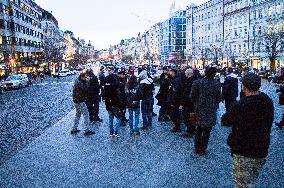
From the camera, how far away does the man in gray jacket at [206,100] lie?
28.8 feet

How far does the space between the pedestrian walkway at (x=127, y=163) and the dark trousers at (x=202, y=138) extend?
28 cm

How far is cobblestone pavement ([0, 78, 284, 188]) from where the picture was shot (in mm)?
7211

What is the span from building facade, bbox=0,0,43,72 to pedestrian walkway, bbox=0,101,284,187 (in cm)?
5680

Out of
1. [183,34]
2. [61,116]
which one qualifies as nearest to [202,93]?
[61,116]

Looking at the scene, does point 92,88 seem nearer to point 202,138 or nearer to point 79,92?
point 79,92

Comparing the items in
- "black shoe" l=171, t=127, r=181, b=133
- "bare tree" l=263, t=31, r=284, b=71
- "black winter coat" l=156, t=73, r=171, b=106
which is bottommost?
"black shoe" l=171, t=127, r=181, b=133

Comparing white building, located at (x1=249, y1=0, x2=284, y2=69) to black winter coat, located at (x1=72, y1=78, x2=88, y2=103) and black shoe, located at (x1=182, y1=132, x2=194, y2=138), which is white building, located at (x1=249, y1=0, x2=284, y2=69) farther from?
black winter coat, located at (x1=72, y1=78, x2=88, y2=103)

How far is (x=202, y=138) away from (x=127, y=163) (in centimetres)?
187

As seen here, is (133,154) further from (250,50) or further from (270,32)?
(250,50)

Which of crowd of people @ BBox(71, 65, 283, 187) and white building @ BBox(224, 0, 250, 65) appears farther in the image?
white building @ BBox(224, 0, 250, 65)

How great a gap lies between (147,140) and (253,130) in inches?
248

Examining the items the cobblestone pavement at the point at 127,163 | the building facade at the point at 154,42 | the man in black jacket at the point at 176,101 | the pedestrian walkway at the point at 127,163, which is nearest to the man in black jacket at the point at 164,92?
the man in black jacket at the point at 176,101

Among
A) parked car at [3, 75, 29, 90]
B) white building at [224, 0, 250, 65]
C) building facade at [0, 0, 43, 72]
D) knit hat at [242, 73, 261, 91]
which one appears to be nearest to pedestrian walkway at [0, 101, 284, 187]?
knit hat at [242, 73, 261, 91]

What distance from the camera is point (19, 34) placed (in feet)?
261
